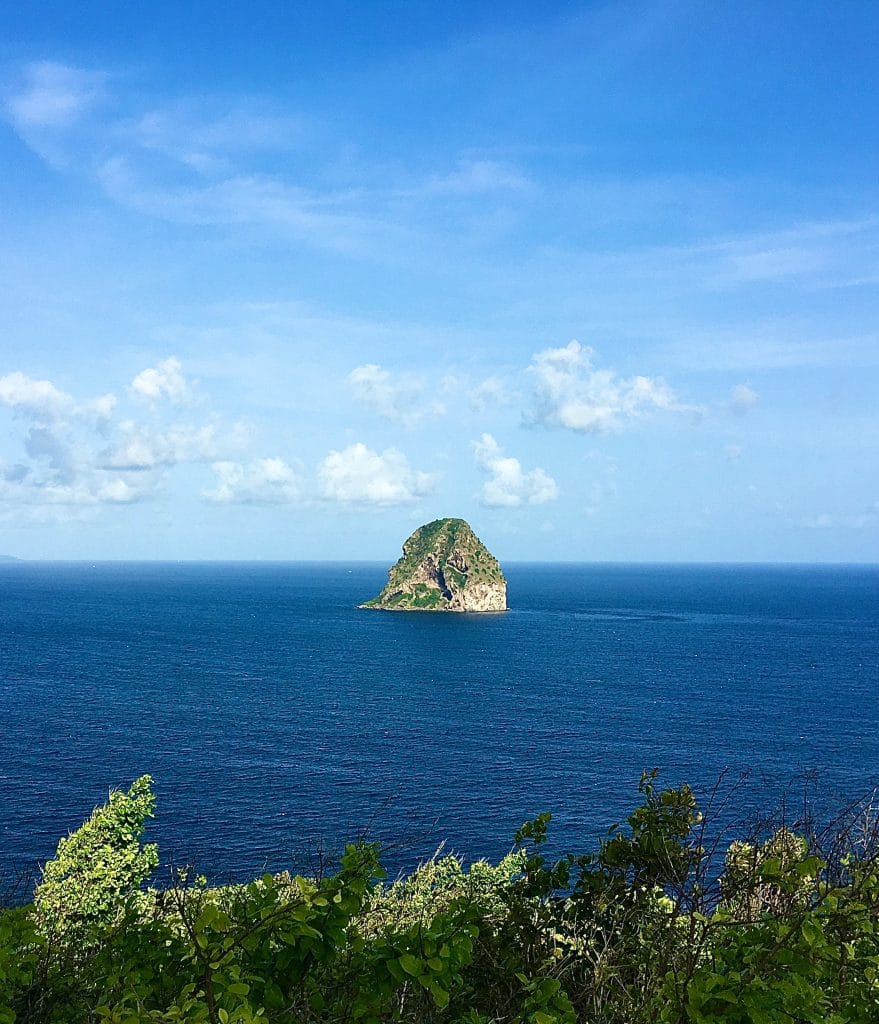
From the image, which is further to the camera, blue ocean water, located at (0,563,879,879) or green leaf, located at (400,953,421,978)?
blue ocean water, located at (0,563,879,879)

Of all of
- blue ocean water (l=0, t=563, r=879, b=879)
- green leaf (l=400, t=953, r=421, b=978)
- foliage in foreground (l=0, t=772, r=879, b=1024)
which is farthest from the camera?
blue ocean water (l=0, t=563, r=879, b=879)

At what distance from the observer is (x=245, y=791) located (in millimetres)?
89125

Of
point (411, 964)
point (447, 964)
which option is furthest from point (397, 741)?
point (411, 964)

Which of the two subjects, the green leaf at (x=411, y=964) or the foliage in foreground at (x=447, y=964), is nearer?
the foliage in foreground at (x=447, y=964)

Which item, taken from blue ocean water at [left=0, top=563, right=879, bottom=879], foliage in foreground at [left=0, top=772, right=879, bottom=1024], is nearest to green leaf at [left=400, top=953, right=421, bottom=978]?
foliage in foreground at [left=0, top=772, right=879, bottom=1024]

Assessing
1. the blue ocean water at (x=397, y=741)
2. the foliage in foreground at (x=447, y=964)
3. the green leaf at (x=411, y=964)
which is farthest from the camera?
the blue ocean water at (x=397, y=741)

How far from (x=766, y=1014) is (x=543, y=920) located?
459cm

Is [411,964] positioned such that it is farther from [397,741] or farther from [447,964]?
[397,741]

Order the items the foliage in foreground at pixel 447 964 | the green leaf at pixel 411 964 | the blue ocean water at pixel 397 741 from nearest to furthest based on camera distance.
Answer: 1. the foliage in foreground at pixel 447 964
2. the green leaf at pixel 411 964
3. the blue ocean water at pixel 397 741

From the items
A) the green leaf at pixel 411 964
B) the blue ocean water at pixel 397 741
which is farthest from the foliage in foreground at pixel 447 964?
the blue ocean water at pixel 397 741

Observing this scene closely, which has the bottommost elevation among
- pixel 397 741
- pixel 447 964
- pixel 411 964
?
pixel 397 741

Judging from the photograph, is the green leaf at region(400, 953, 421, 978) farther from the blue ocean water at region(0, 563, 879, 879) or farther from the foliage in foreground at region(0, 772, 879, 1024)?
the blue ocean water at region(0, 563, 879, 879)

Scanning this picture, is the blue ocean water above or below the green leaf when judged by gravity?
below

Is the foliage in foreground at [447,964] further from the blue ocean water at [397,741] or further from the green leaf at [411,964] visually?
the blue ocean water at [397,741]
